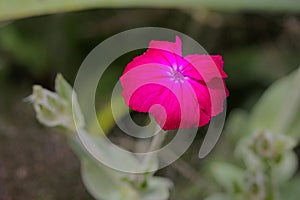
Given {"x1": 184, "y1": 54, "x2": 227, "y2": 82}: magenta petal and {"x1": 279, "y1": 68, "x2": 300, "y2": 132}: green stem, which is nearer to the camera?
{"x1": 184, "y1": 54, "x2": 227, "y2": 82}: magenta petal

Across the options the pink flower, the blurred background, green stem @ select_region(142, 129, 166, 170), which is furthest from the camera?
the blurred background

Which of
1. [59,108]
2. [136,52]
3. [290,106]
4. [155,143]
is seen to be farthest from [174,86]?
[136,52]

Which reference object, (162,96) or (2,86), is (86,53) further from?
(162,96)

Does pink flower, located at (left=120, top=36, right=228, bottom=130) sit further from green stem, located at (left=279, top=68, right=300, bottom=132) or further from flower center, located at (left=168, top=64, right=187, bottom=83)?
green stem, located at (left=279, top=68, right=300, bottom=132)

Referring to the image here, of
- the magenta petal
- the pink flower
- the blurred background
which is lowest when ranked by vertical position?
the blurred background

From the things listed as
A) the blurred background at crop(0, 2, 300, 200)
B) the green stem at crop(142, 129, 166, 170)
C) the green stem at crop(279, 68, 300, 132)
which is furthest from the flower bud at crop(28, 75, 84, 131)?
the green stem at crop(279, 68, 300, 132)

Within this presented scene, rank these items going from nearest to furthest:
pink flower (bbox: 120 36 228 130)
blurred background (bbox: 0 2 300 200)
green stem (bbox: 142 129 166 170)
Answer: pink flower (bbox: 120 36 228 130)
green stem (bbox: 142 129 166 170)
blurred background (bbox: 0 2 300 200)

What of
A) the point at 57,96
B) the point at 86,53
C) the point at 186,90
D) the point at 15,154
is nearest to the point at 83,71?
the point at 86,53
